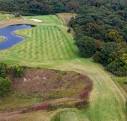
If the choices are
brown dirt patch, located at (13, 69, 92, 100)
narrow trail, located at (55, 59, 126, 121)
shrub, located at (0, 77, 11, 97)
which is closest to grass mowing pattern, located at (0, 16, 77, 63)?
brown dirt patch, located at (13, 69, 92, 100)

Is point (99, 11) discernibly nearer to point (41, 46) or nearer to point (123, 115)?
point (41, 46)

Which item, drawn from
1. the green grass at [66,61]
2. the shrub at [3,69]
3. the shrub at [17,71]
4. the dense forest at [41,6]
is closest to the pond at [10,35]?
the green grass at [66,61]

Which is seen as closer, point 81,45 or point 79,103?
point 79,103

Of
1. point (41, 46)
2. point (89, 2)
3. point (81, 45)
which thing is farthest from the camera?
point (89, 2)

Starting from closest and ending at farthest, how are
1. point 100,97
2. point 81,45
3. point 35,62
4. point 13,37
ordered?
point 100,97 → point 35,62 → point 81,45 → point 13,37

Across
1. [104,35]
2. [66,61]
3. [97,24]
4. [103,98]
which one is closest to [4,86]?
[103,98]

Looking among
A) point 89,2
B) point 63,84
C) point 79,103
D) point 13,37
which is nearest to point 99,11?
point 89,2
